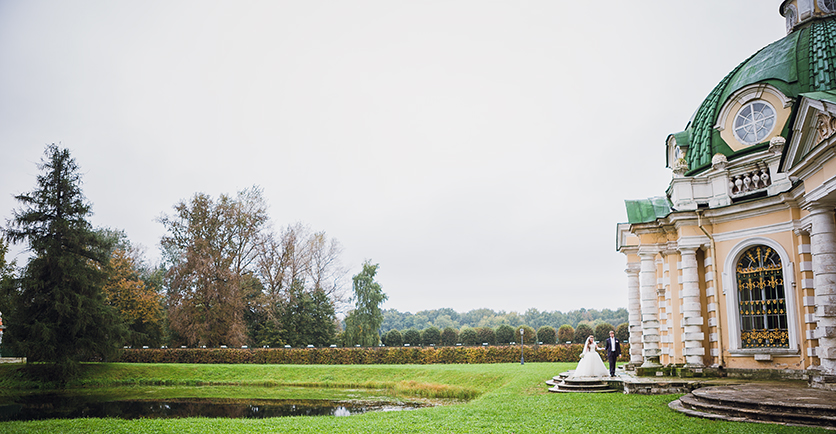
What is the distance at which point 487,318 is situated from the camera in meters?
87.8

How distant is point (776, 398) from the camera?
9734 millimetres

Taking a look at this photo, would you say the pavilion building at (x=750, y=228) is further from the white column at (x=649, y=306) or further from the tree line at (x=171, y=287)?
the tree line at (x=171, y=287)

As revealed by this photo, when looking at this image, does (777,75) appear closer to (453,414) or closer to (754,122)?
(754,122)

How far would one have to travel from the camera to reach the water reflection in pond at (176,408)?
18016mm

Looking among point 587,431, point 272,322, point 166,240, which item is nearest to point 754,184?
point 587,431

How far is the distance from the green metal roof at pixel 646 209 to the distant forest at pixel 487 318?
54.7m

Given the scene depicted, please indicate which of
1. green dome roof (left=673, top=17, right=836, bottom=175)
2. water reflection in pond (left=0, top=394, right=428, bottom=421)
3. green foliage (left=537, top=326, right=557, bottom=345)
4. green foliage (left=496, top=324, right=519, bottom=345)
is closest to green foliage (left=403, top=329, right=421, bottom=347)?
green foliage (left=496, top=324, right=519, bottom=345)

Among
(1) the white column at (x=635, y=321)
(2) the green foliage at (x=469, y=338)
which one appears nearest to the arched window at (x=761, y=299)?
(1) the white column at (x=635, y=321)

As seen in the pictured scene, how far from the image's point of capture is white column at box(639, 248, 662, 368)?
18.1m

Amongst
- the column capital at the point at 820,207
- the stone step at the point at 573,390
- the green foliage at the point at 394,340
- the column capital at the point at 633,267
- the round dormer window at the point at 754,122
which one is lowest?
the green foliage at the point at 394,340

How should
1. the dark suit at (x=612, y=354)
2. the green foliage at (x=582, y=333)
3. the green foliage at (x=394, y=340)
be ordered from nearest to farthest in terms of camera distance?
the dark suit at (x=612, y=354), the green foliage at (x=582, y=333), the green foliage at (x=394, y=340)

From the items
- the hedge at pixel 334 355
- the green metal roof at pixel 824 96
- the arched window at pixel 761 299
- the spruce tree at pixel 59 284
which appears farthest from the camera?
the hedge at pixel 334 355

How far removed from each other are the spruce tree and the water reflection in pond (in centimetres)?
551

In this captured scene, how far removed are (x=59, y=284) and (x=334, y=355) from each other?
1683cm
